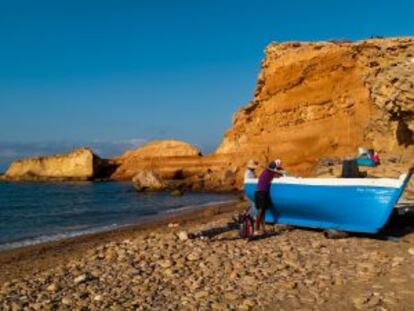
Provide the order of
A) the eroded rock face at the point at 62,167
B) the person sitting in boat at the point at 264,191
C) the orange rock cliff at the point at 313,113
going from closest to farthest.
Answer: the person sitting in boat at the point at 264,191 → the orange rock cliff at the point at 313,113 → the eroded rock face at the point at 62,167

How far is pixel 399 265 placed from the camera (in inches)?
345

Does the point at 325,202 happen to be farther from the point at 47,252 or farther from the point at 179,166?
the point at 179,166

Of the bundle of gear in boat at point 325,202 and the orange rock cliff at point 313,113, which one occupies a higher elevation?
the orange rock cliff at point 313,113

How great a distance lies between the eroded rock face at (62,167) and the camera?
7925 cm

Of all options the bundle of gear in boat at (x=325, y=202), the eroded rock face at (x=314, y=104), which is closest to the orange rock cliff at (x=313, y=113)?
the eroded rock face at (x=314, y=104)

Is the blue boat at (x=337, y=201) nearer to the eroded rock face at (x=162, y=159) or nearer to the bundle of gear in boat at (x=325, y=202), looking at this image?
the bundle of gear in boat at (x=325, y=202)

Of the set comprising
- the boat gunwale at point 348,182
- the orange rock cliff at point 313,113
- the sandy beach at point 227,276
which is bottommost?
the sandy beach at point 227,276

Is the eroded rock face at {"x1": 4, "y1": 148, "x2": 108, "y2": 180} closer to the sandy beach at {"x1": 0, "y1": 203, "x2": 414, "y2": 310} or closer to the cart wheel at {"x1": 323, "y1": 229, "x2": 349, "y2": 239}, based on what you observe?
the sandy beach at {"x1": 0, "y1": 203, "x2": 414, "y2": 310}

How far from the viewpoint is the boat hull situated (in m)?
11.7

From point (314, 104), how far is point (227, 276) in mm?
34877

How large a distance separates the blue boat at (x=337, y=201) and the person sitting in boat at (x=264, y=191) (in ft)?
1.18

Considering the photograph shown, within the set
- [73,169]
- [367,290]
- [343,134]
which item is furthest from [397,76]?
[73,169]

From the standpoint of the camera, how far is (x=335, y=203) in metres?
12.5

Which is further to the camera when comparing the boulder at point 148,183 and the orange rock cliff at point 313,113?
the boulder at point 148,183
